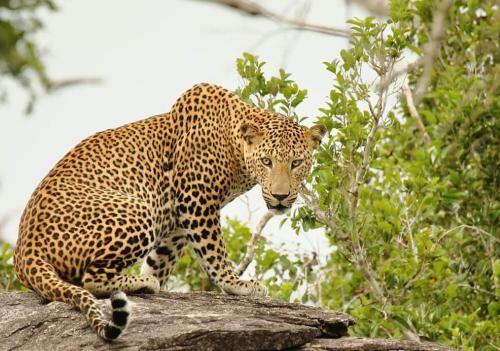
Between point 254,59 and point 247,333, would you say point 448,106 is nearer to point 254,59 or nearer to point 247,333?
point 254,59

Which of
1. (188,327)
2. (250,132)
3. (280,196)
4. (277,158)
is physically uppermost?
(250,132)

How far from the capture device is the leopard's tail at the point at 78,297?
8984 millimetres

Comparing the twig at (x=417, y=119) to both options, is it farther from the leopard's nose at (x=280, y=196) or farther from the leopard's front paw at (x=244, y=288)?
the leopard's front paw at (x=244, y=288)

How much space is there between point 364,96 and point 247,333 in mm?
4215

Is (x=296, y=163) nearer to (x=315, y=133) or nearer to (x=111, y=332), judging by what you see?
(x=315, y=133)

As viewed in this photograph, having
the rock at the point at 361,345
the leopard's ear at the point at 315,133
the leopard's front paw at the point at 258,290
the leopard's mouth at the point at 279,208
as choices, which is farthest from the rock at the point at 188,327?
the leopard's ear at the point at 315,133

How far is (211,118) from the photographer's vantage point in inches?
464

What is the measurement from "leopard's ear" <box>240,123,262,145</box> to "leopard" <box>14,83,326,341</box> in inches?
0.5

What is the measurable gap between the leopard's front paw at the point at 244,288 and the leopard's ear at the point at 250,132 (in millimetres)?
1326

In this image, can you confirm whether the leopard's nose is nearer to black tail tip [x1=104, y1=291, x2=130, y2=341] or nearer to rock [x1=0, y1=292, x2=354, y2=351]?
rock [x1=0, y1=292, x2=354, y2=351]

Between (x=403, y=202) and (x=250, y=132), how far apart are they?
10.1ft

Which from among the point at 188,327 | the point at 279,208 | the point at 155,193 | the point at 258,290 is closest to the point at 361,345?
the point at 188,327

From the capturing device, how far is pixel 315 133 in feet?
39.3

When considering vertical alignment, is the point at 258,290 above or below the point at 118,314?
above
